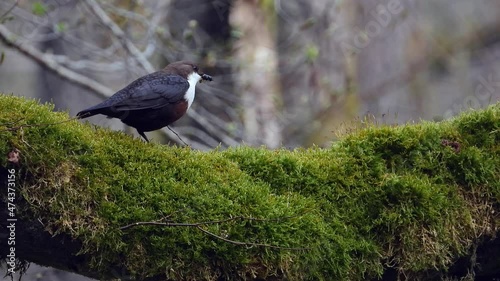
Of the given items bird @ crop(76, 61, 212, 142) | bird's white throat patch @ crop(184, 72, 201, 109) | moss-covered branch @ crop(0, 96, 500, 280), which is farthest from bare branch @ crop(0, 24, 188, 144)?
moss-covered branch @ crop(0, 96, 500, 280)

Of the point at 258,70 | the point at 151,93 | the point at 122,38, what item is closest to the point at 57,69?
the point at 122,38

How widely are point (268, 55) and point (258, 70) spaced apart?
0.92 meters

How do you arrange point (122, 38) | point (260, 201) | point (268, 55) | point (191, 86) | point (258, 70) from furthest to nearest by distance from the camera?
point (268, 55), point (258, 70), point (122, 38), point (191, 86), point (260, 201)

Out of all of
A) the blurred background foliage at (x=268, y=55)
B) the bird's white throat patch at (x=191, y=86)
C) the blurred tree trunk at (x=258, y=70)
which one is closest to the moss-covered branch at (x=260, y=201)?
the blurred background foliage at (x=268, y=55)

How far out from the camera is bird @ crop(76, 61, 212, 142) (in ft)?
14.0

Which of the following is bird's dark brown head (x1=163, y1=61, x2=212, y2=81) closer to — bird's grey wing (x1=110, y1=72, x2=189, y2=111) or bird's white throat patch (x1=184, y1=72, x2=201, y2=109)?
bird's white throat patch (x1=184, y1=72, x2=201, y2=109)

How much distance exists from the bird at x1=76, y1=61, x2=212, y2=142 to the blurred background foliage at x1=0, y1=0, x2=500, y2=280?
1.06 m

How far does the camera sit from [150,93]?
4387 mm

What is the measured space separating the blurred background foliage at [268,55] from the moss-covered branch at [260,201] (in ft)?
1.43

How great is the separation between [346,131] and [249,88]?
4.64 m

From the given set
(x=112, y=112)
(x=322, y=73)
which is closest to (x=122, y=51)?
(x=322, y=73)

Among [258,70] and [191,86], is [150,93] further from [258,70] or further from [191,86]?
[258,70]

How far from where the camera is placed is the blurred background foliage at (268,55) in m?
7.36

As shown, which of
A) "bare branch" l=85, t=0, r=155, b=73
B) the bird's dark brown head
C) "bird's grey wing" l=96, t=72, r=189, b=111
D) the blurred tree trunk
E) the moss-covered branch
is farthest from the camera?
the blurred tree trunk
